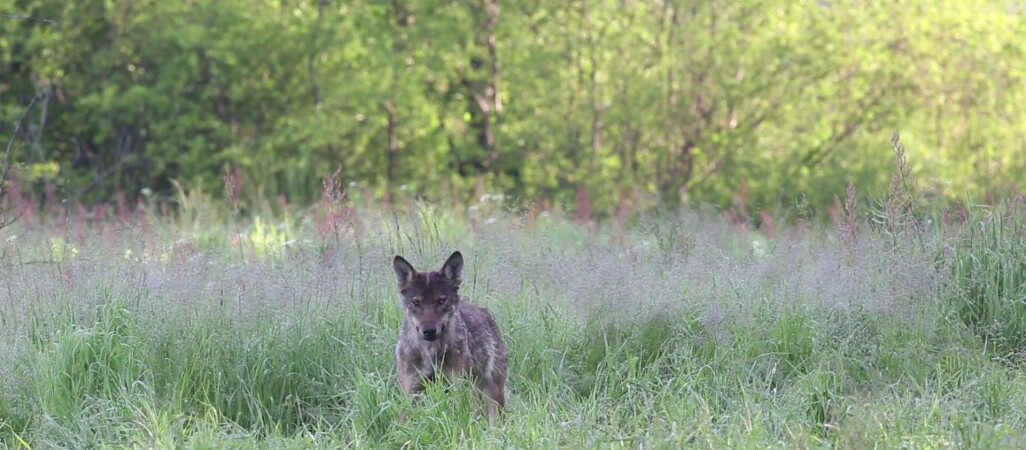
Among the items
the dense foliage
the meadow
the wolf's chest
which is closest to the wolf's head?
the wolf's chest

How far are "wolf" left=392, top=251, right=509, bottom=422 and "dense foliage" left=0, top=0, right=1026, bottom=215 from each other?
1046 centimetres

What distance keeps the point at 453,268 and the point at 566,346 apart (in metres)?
1.01

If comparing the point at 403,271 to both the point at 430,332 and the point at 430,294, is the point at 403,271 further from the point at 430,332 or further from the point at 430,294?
the point at 430,332

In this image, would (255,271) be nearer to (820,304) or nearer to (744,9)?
(820,304)

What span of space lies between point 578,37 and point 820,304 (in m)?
11.4

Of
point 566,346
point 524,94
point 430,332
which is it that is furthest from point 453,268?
point 524,94

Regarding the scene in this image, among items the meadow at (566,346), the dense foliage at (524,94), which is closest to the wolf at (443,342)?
the meadow at (566,346)

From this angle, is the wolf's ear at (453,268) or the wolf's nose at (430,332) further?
the wolf's ear at (453,268)

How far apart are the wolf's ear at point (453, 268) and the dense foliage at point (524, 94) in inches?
411

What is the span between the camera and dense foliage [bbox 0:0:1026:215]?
1812cm

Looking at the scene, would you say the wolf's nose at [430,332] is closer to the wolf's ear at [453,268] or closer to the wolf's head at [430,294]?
the wolf's head at [430,294]

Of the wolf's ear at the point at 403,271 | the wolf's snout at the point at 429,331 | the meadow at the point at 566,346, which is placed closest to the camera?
the meadow at the point at 566,346

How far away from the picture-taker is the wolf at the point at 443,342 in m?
6.50

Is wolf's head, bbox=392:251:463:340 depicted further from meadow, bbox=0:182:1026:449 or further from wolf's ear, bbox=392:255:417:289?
meadow, bbox=0:182:1026:449
